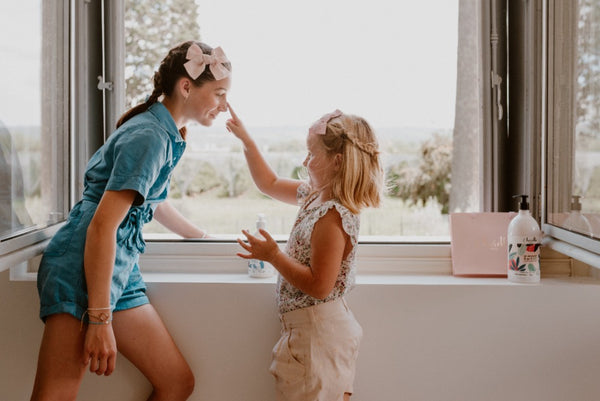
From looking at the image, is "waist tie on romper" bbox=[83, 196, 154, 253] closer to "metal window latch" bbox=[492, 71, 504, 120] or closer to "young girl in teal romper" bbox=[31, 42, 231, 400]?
"young girl in teal romper" bbox=[31, 42, 231, 400]

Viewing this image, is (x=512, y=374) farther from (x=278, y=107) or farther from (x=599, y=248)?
(x=278, y=107)

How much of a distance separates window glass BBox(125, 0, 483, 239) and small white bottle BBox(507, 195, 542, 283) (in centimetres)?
24

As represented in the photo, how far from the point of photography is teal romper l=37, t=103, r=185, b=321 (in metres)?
1.39

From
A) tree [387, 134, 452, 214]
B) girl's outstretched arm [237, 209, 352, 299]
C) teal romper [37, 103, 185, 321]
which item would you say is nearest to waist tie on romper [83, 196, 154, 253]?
teal romper [37, 103, 185, 321]

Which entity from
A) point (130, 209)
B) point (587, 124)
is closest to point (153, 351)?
point (130, 209)

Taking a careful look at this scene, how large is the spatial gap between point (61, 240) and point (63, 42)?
64 centimetres

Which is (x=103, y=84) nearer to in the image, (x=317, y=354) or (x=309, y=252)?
(x=309, y=252)

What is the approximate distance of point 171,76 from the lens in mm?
1596

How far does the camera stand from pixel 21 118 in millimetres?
1581

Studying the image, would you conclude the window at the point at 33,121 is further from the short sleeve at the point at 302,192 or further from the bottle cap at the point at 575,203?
the bottle cap at the point at 575,203

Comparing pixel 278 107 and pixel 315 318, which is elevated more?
pixel 278 107

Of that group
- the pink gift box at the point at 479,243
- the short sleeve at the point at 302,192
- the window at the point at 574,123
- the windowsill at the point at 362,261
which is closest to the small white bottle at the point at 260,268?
the windowsill at the point at 362,261

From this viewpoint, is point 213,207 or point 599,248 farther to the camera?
point 213,207

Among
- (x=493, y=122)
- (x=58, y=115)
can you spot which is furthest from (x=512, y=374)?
(x=58, y=115)
